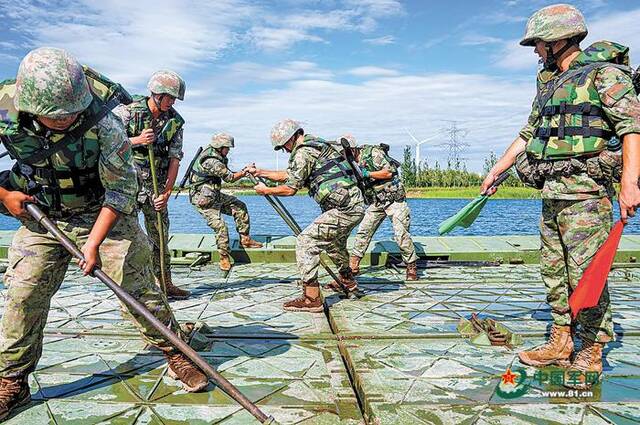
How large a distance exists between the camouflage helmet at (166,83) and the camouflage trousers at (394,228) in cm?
352

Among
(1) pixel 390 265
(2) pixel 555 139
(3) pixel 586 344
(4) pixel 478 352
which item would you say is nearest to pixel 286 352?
(4) pixel 478 352

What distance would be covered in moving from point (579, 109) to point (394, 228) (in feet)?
16.6

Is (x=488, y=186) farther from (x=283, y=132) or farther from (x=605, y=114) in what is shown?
(x=283, y=132)

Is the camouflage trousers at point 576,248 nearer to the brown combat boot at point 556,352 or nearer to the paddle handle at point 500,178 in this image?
the brown combat boot at point 556,352

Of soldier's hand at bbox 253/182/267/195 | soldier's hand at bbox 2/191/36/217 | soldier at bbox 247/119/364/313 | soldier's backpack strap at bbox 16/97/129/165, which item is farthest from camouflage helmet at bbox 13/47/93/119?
soldier's hand at bbox 253/182/267/195

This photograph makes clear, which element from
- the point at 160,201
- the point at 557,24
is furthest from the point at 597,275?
the point at 160,201

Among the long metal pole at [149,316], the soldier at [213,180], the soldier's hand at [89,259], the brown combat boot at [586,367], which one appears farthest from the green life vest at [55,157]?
the soldier at [213,180]

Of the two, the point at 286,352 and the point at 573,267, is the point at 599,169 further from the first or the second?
the point at 286,352

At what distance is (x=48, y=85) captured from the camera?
3262mm

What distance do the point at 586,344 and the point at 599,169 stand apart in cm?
125

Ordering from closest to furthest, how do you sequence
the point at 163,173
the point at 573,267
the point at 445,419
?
the point at 445,419, the point at 573,267, the point at 163,173

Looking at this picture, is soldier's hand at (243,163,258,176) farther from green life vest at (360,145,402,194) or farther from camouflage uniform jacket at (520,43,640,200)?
camouflage uniform jacket at (520,43,640,200)

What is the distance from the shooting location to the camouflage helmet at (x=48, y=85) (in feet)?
10.7

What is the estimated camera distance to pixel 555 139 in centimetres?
424
